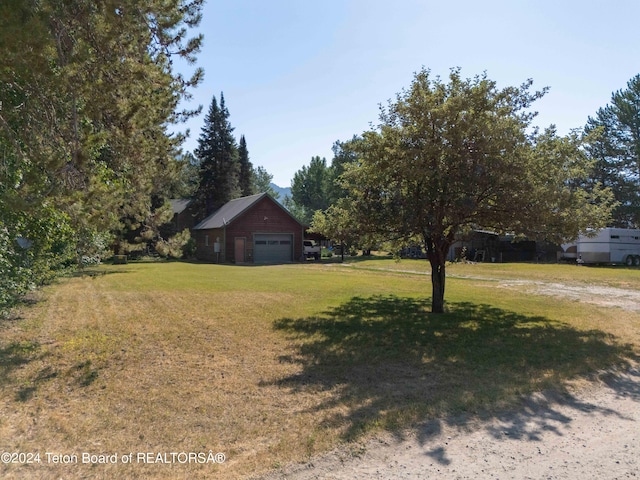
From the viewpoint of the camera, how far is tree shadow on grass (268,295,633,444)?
5.08m

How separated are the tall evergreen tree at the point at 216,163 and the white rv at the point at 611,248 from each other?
3287cm

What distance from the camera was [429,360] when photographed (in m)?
7.25

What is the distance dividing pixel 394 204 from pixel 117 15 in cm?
660

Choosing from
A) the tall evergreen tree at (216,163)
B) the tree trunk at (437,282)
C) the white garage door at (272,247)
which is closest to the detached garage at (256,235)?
the white garage door at (272,247)

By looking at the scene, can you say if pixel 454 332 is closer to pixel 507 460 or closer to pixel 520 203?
pixel 520 203

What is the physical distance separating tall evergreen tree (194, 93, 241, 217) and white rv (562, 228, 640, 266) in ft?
108

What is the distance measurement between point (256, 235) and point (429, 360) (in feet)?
95.7

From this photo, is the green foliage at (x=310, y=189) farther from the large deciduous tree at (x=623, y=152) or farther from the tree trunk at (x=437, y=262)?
the tree trunk at (x=437, y=262)

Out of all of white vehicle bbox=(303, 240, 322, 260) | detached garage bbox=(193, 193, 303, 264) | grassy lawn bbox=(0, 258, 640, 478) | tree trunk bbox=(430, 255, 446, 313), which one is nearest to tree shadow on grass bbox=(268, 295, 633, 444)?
grassy lawn bbox=(0, 258, 640, 478)

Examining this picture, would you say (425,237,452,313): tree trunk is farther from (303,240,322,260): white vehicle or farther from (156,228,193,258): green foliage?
(303,240,322,260): white vehicle

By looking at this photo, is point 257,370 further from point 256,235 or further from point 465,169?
point 256,235

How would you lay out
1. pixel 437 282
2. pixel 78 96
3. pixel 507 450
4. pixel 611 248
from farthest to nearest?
pixel 611 248
pixel 437 282
pixel 78 96
pixel 507 450

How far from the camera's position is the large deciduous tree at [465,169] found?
908cm

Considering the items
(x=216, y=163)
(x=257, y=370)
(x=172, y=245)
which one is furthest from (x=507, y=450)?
(x=216, y=163)
